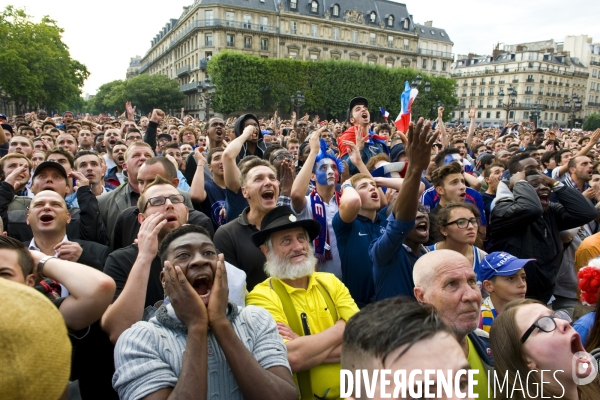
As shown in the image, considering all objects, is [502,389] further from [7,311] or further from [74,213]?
[74,213]

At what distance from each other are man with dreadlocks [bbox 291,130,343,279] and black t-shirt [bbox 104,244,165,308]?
146cm

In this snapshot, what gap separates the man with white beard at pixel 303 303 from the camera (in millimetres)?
2287

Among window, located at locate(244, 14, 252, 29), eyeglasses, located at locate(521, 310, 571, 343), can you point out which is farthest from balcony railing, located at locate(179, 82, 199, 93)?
eyeglasses, located at locate(521, 310, 571, 343)

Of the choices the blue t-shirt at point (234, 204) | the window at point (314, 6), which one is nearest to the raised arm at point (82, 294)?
the blue t-shirt at point (234, 204)

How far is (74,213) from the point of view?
387 cm

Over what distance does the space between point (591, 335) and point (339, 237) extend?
187 centimetres

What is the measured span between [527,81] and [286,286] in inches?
3744

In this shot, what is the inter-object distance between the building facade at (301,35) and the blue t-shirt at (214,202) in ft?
164

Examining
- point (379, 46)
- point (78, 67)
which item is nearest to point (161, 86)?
point (78, 67)

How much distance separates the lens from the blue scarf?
3686mm

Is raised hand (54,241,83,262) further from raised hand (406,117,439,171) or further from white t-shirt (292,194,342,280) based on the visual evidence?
raised hand (406,117,439,171)

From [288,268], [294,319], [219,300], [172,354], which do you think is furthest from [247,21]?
[172,354]

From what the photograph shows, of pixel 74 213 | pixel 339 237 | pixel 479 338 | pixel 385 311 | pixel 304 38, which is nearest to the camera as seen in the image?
pixel 385 311

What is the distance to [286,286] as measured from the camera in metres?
2.64
